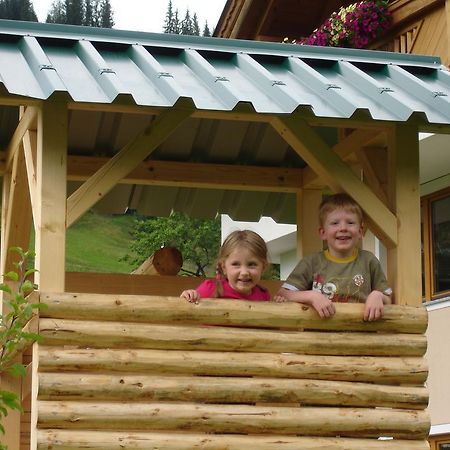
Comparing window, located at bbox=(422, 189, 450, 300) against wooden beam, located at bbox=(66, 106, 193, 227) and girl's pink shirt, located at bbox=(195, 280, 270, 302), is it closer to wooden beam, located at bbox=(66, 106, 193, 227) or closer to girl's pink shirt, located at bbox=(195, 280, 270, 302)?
girl's pink shirt, located at bbox=(195, 280, 270, 302)

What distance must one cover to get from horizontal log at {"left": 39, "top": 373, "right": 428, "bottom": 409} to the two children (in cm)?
56

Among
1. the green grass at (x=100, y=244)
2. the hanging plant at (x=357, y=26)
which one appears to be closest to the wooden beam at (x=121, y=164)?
the hanging plant at (x=357, y=26)

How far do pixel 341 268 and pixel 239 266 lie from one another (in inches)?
24.7

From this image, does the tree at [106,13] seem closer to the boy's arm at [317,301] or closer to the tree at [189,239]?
the tree at [189,239]

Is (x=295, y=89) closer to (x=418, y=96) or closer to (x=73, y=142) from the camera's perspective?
(x=418, y=96)

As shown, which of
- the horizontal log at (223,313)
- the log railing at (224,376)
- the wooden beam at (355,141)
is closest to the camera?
the log railing at (224,376)

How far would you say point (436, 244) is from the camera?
55.8 ft

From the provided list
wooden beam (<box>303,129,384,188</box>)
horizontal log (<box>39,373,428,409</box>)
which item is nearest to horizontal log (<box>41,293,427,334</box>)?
horizontal log (<box>39,373,428,409</box>)

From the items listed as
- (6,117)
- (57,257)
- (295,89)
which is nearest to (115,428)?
(57,257)

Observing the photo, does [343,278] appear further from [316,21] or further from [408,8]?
[316,21]

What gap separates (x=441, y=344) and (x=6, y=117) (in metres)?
8.68

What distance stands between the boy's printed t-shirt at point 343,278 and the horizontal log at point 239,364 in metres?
0.47

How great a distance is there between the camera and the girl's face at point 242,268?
282 inches

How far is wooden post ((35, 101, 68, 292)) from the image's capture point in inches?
263
